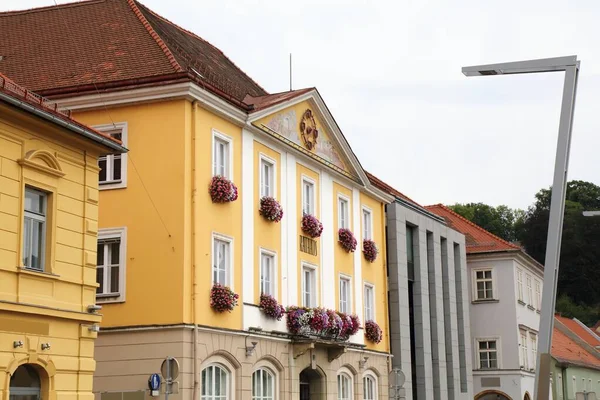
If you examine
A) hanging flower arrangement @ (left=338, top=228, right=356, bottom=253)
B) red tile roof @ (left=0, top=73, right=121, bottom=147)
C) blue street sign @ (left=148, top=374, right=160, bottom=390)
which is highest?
hanging flower arrangement @ (left=338, top=228, right=356, bottom=253)

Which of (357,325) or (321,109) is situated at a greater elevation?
(321,109)

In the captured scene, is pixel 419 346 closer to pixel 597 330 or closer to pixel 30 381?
pixel 30 381

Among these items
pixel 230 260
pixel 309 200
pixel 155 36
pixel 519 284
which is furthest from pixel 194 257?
pixel 519 284

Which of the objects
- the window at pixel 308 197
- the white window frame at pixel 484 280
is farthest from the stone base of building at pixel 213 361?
the white window frame at pixel 484 280

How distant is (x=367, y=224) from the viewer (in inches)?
1638

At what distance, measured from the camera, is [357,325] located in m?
37.8

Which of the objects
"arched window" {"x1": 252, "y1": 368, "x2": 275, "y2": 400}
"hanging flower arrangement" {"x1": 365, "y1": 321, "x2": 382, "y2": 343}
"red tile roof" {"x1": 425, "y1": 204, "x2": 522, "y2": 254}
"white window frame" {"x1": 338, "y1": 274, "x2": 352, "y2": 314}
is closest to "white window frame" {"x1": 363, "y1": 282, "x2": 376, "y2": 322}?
"hanging flower arrangement" {"x1": 365, "y1": 321, "x2": 382, "y2": 343}

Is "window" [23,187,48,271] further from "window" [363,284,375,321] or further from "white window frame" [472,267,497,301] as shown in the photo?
"white window frame" [472,267,497,301]

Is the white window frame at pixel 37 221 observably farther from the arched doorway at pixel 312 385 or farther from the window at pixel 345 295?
the window at pixel 345 295

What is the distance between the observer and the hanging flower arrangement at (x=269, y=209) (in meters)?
32.1

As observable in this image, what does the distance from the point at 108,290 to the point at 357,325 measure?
39.5 ft

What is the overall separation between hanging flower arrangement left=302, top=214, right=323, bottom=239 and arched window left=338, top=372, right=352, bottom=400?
537cm

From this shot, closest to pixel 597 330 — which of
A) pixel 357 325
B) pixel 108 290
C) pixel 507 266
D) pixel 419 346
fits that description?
pixel 507 266

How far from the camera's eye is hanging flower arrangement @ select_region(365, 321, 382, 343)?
130ft
